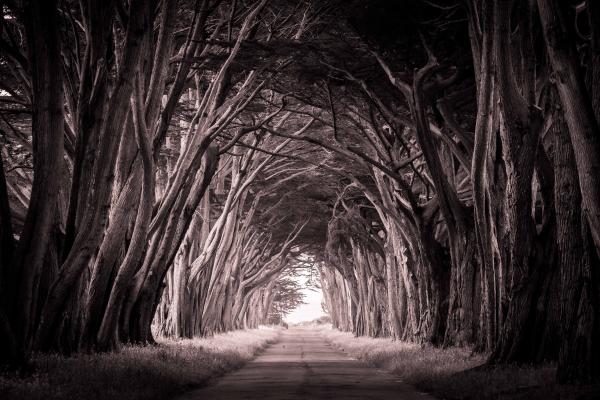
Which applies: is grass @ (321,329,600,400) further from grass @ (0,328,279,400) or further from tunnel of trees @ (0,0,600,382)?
grass @ (0,328,279,400)

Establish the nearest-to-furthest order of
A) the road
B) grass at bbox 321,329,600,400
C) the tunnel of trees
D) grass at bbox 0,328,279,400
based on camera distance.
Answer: grass at bbox 0,328,279,400, grass at bbox 321,329,600,400, the tunnel of trees, the road

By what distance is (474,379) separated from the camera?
9.12 m

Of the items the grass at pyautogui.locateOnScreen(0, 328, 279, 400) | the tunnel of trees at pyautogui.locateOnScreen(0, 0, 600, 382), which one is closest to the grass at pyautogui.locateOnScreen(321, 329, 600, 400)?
the tunnel of trees at pyautogui.locateOnScreen(0, 0, 600, 382)

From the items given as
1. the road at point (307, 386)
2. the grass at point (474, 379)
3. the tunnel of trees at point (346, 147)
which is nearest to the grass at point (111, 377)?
the road at point (307, 386)

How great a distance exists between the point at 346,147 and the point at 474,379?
27.3ft

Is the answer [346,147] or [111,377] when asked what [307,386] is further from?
[346,147]

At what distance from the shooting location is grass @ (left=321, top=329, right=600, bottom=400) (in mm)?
7074

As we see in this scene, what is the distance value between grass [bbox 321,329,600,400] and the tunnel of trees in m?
0.46

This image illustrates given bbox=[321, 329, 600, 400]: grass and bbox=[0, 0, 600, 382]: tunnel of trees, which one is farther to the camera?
bbox=[0, 0, 600, 382]: tunnel of trees

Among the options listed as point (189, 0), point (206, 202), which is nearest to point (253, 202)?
point (206, 202)

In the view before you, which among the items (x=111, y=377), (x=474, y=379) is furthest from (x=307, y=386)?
(x=111, y=377)

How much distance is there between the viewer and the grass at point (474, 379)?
7.07 m

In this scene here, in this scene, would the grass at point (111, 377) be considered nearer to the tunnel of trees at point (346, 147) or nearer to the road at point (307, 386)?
the road at point (307, 386)

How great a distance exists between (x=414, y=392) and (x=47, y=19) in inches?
261
